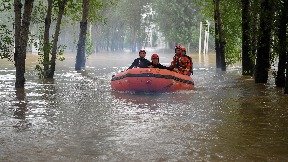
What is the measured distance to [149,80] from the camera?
48.3 feet

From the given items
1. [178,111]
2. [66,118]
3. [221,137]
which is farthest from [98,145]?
[178,111]

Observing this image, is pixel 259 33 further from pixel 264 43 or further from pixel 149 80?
pixel 149 80

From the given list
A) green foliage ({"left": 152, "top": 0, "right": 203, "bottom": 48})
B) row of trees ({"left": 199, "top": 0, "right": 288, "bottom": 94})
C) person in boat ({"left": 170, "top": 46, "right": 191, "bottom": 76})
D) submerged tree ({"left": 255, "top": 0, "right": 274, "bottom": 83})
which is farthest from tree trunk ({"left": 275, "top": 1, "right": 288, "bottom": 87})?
green foliage ({"left": 152, "top": 0, "right": 203, "bottom": 48})

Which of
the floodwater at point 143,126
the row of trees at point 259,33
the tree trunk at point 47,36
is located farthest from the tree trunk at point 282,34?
the tree trunk at point 47,36

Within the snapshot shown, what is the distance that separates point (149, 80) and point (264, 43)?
4733 millimetres

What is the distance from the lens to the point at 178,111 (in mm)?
11102

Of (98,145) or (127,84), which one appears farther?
(127,84)

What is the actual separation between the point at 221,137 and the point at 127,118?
2.67m

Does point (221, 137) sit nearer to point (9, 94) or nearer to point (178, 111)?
point (178, 111)

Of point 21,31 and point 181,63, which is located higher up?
point 21,31

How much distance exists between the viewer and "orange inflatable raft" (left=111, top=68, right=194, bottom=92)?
14789 millimetres

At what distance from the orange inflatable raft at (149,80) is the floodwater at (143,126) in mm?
382

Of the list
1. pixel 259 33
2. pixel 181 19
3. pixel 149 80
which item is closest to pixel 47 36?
pixel 149 80

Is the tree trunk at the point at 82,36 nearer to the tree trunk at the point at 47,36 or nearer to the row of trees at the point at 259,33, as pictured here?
the row of trees at the point at 259,33
